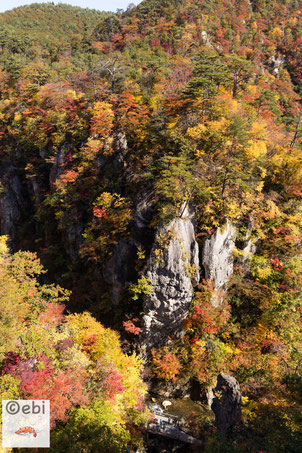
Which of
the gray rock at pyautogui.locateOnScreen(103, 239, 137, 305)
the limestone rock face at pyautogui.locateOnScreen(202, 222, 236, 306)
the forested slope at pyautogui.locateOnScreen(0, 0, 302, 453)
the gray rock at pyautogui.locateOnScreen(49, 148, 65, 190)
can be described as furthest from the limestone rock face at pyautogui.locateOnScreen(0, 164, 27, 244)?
the limestone rock face at pyautogui.locateOnScreen(202, 222, 236, 306)

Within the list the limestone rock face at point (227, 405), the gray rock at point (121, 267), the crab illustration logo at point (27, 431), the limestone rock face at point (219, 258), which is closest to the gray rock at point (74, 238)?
the gray rock at point (121, 267)

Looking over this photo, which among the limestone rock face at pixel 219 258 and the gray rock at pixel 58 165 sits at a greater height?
the gray rock at pixel 58 165

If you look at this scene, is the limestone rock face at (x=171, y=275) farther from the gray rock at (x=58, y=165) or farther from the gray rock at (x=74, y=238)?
the gray rock at (x=58, y=165)

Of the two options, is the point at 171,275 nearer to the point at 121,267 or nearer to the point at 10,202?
the point at 121,267

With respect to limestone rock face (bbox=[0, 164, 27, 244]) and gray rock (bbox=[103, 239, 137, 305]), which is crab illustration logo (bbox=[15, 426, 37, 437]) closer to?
gray rock (bbox=[103, 239, 137, 305])

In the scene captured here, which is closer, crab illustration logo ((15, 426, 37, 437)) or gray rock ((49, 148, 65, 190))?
crab illustration logo ((15, 426, 37, 437))

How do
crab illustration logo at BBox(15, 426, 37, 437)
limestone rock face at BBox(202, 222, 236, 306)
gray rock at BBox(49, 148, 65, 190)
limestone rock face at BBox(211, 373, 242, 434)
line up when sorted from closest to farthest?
crab illustration logo at BBox(15, 426, 37, 437), limestone rock face at BBox(211, 373, 242, 434), limestone rock face at BBox(202, 222, 236, 306), gray rock at BBox(49, 148, 65, 190)

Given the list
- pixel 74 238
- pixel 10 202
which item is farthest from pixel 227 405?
pixel 10 202

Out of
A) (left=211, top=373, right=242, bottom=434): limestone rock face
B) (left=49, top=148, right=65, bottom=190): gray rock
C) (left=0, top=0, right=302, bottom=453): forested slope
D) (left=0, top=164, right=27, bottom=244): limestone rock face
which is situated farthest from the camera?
(left=0, top=164, right=27, bottom=244): limestone rock face
